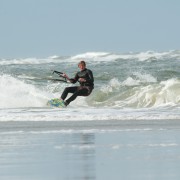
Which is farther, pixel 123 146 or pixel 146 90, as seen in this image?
pixel 146 90

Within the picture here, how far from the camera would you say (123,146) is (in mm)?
9500

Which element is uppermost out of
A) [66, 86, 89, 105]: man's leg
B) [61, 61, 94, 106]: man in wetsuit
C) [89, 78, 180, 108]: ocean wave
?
[61, 61, 94, 106]: man in wetsuit

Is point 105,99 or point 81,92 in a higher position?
point 81,92

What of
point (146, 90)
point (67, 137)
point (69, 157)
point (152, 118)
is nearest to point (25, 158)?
point (69, 157)

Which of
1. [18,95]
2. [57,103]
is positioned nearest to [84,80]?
[57,103]

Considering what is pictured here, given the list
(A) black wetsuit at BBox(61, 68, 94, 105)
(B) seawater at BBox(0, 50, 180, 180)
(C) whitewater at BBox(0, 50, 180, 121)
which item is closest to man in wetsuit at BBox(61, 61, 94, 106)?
(A) black wetsuit at BBox(61, 68, 94, 105)

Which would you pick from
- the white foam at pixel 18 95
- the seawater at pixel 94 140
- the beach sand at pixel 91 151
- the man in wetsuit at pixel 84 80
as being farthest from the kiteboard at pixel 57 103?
the beach sand at pixel 91 151

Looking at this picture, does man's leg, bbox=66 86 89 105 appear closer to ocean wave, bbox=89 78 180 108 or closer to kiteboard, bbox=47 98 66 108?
kiteboard, bbox=47 98 66 108

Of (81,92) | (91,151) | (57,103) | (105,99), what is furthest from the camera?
(105,99)

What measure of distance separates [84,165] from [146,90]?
13.6 m

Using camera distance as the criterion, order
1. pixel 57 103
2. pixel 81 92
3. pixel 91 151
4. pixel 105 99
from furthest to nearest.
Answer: pixel 105 99, pixel 81 92, pixel 57 103, pixel 91 151

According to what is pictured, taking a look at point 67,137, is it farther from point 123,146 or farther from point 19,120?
point 19,120

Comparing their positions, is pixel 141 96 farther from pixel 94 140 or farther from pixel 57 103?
pixel 94 140

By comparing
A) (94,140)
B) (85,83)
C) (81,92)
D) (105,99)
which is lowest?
(105,99)
